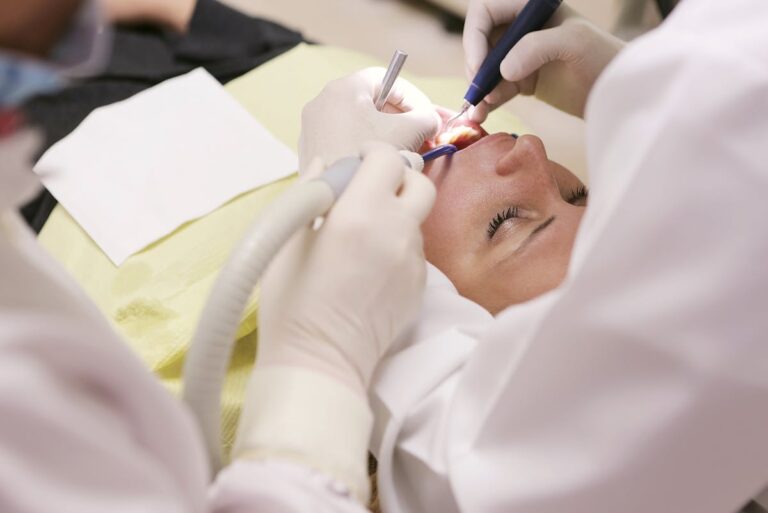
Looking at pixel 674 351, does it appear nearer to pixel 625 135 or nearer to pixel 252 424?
pixel 625 135

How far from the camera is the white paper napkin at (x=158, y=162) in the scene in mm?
1091

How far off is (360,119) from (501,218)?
24 cm

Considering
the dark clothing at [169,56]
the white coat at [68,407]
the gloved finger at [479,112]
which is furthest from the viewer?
the dark clothing at [169,56]

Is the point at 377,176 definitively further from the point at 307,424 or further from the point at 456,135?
the point at 456,135

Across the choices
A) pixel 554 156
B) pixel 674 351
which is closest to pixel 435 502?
pixel 674 351

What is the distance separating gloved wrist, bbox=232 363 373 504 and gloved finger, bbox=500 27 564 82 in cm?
55

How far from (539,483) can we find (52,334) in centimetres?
40

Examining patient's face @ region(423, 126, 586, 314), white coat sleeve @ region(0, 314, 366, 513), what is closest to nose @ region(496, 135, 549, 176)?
patient's face @ region(423, 126, 586, 314)

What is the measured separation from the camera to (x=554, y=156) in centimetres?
147

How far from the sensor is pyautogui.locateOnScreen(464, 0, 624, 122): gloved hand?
1.01m

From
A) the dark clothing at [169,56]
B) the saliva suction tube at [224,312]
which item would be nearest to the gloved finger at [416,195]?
the saliva suction tube at [224,312]

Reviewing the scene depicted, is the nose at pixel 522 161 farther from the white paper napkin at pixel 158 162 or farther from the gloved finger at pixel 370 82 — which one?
the white paper napkin at pixel 158 162

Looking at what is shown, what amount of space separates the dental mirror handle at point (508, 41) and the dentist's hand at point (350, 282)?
338mm

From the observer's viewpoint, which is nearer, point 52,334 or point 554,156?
point 52,334
